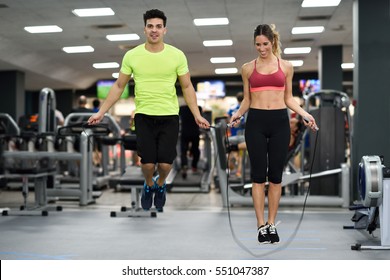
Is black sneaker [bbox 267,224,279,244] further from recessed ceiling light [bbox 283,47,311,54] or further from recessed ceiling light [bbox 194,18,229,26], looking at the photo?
recessed ceiling light [bbox 283,47,311,54]

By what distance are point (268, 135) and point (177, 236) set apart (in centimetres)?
275

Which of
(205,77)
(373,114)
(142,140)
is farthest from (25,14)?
(205,77)

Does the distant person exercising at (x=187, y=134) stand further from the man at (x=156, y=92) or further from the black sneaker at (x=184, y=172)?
the man at (x=156, y=92)

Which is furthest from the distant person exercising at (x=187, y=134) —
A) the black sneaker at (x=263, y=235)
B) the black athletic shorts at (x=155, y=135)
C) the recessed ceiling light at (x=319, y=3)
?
the black sneaker at (x=263, y=235)

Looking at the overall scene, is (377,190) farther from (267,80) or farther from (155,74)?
(155,74)

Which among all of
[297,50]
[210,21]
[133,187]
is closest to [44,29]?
[210,21]

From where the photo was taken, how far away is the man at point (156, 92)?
3498 mm

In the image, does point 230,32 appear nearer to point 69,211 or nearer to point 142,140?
point 69,211

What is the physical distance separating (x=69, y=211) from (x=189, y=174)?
3832 millimetres

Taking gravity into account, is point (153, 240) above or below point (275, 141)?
Answer: below

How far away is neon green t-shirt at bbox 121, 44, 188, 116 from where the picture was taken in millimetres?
3506

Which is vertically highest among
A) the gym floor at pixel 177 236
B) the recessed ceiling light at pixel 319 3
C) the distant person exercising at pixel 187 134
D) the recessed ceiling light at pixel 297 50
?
the recessed ceiling light at pixel 319 3

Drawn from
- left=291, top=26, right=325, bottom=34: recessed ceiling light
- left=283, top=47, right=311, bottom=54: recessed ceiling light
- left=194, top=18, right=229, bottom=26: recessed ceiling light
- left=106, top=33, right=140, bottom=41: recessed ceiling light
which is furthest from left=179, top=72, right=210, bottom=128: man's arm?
left=283, top=47, right=311, bottom=54: recessed ceiling light

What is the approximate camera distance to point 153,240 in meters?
5.74
